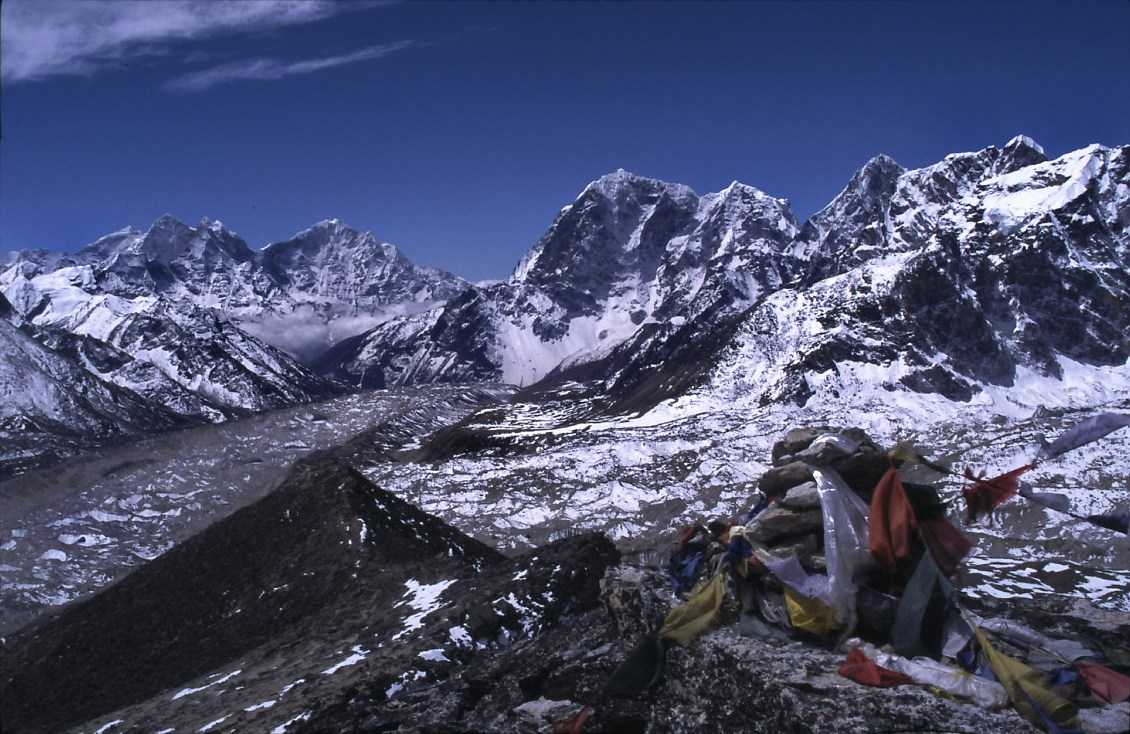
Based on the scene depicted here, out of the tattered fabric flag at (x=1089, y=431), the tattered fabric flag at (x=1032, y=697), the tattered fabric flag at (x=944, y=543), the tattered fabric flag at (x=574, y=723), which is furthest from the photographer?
the tattered fabric flag at (x=1089, y=431)

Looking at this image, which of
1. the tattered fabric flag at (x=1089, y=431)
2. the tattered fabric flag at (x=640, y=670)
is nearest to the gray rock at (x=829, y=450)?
the tattered fabric flag at (x=1089, y=431)

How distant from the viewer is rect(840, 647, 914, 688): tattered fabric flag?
12.7 metres

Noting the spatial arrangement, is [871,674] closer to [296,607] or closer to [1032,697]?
[1032,697]

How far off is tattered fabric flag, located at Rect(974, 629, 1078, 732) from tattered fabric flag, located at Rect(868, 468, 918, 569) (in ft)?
8.69

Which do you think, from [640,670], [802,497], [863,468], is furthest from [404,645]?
[863,468]

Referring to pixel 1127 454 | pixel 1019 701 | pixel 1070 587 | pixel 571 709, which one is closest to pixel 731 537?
pixel 571 709

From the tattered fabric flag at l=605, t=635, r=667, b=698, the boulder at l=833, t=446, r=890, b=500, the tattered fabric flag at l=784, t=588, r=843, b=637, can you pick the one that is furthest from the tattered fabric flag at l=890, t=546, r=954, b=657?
the tattered fabric flag at l=605, t=635, r=667, b=698

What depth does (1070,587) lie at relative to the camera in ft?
329

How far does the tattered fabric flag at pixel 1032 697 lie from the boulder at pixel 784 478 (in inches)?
219

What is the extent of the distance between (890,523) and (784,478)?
306 cm

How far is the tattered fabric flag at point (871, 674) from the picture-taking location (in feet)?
41.5

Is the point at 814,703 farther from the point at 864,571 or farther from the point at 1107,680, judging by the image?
the point at 1107,680

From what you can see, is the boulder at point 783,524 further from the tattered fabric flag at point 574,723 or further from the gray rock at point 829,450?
the tattered fabric flag at point 574,723

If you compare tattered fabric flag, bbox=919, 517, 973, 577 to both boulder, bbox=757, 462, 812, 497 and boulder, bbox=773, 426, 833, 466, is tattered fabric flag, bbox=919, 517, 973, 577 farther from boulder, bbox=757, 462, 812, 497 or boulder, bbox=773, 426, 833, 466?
boulder, bbox=773, 426, 833, 466
